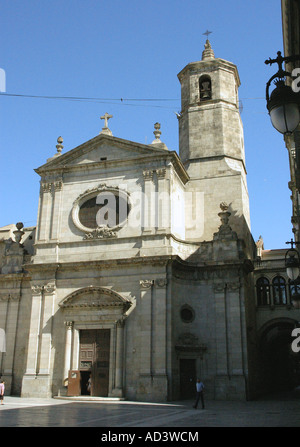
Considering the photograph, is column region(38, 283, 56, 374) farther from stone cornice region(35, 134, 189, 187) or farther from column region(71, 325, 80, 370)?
stone cornice region(35, 134, 189, 187)

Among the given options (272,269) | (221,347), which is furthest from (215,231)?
(221,347)

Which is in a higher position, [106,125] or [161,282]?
[106,125]

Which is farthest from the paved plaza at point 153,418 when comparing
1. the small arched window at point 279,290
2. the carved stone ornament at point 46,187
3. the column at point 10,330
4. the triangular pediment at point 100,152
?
the triangular pediment at point 100,152

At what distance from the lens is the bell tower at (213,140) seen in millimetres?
30406

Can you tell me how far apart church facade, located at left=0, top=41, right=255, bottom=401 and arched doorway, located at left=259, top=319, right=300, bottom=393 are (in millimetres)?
3306

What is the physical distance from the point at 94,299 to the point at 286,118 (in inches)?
854

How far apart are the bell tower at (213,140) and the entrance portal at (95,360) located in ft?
28.9

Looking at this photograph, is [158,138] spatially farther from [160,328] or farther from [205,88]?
[160,328]

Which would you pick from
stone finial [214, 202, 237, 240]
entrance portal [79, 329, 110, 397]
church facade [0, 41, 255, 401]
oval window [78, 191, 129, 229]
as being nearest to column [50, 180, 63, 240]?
church facade [0, 41, 255, 401]

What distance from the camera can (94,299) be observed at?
26.3 m

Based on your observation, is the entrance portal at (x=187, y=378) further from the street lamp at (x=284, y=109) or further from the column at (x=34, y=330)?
the street lamp at (x=284, y=109)

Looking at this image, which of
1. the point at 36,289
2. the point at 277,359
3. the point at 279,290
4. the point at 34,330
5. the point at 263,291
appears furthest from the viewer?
the point at 277,359

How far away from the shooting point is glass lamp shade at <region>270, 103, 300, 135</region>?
5.94 m

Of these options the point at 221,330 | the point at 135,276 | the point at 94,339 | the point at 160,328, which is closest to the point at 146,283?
the point at 135,276
